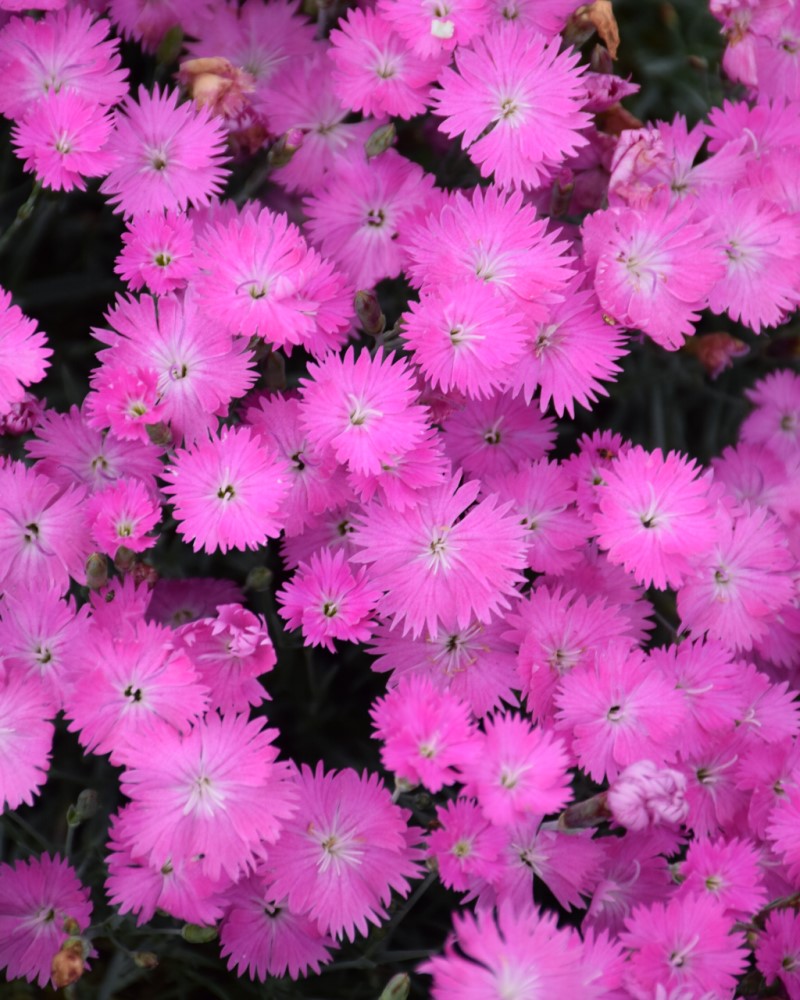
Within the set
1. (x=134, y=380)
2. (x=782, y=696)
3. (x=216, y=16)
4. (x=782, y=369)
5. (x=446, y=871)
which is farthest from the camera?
(x=782, y=369)

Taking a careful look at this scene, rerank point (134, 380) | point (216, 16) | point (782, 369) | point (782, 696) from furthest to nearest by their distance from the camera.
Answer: point (782, 369) → point (216, 16) → point (782, 696) → point (134, 380)

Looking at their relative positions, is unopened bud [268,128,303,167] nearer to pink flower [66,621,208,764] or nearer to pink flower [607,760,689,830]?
pink flower [66,621,208,764]

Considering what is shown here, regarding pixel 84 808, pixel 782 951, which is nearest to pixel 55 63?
pixel 84 808

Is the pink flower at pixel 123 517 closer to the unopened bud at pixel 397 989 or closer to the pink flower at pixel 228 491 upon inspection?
the pink flower at pixel 228 491

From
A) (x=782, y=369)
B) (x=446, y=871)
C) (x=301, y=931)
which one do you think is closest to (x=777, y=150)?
(x=782, y=369)

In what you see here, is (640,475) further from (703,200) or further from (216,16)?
(216,16)

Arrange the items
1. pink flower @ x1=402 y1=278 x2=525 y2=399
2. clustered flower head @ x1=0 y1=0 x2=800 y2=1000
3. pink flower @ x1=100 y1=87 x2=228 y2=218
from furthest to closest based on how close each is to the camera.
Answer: pink flower @ x1=100 y1=87 x2=228 y2=218 < pink flower @ x1=402 y1=278 x2=525 y2=399 < clustered flower head @ x1=0 y1=0 x2=800 y2=1000

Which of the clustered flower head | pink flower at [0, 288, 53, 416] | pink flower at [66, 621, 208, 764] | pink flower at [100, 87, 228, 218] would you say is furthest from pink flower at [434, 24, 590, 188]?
pink flower at [66, 621, 208, 764]
